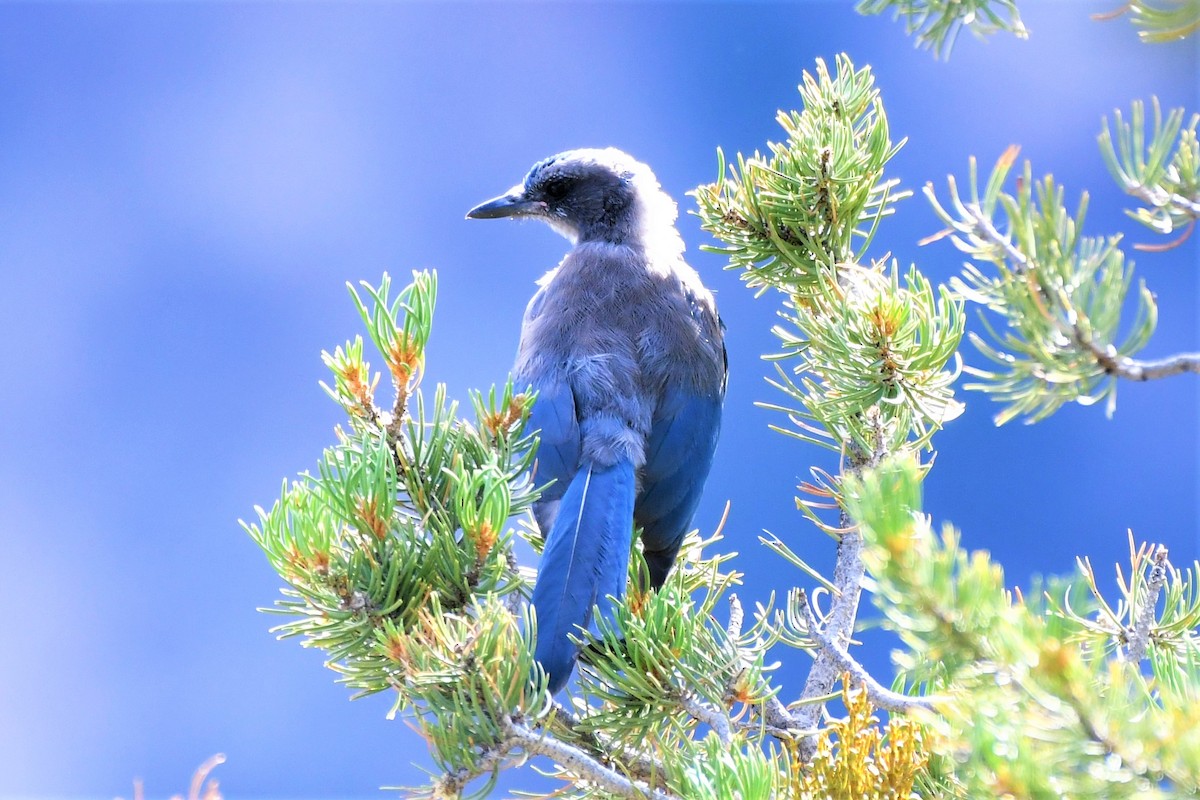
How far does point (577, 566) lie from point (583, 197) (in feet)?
4.63

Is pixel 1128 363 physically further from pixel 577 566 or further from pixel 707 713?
pixel 577 566

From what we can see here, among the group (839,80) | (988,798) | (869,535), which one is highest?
(839,80)

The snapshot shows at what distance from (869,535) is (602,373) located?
1360 mm

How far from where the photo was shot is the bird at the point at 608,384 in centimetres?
153

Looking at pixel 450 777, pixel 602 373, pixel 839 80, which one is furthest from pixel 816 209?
pixel 450 777

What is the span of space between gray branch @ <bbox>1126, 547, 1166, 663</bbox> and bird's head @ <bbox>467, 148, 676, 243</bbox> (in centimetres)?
153

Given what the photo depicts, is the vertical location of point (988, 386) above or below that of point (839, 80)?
below

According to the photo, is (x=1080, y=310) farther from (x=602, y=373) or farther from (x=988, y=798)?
(x=602, y=373)

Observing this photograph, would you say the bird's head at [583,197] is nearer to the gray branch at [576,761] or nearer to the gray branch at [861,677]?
the gray branch at [861,677]

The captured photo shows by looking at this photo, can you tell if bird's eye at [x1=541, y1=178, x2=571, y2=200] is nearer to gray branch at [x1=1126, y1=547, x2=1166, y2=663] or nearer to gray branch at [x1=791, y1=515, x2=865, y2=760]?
gray branch at [x1=791, y1=515, x2=865, y2=760]

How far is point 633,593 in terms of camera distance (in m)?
1.63

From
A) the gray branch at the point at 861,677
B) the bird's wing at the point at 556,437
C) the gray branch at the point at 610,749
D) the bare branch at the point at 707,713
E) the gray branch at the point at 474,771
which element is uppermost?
the bird's wing at the point at 556,437

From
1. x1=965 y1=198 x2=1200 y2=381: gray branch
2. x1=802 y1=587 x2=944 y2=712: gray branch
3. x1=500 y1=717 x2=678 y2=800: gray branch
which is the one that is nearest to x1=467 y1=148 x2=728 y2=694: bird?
x1=500 y1=717 x2=678 y2=800: gray branch

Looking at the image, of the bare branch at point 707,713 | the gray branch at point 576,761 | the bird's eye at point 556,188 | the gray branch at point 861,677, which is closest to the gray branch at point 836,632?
the gray branch at point 861,677
